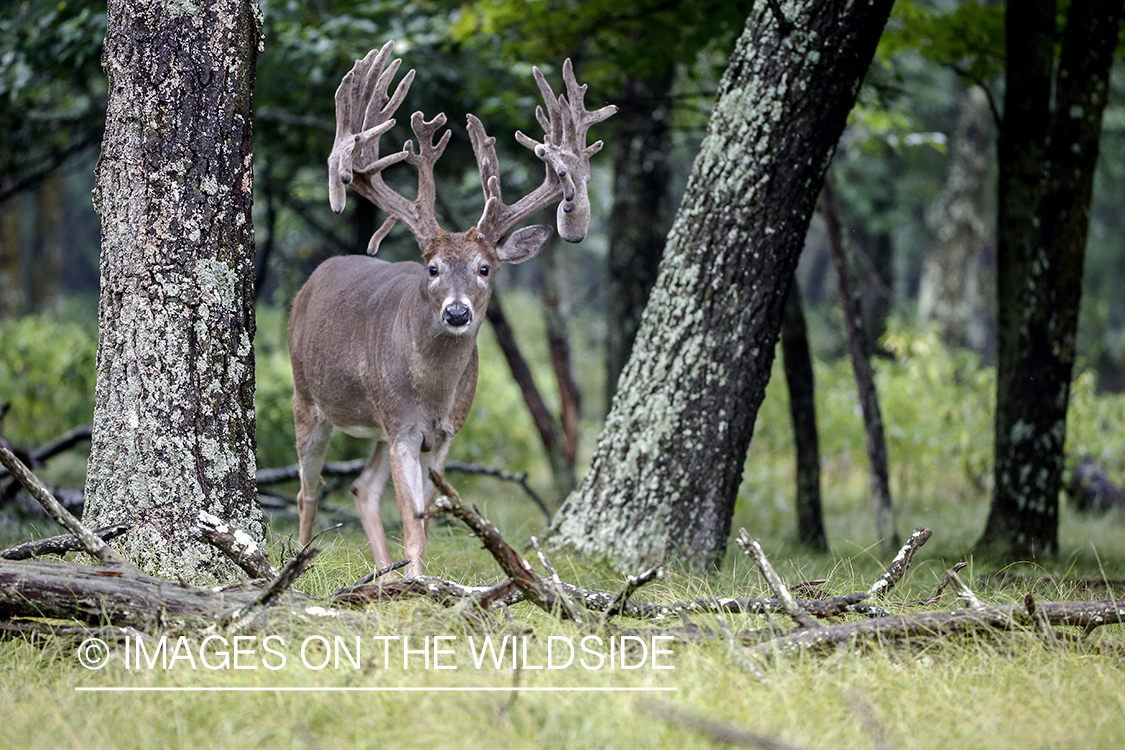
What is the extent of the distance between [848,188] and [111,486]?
1709cm

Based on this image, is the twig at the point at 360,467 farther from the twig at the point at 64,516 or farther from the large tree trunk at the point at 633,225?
the twig at the point at 64,516

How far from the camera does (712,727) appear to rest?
8.97ft

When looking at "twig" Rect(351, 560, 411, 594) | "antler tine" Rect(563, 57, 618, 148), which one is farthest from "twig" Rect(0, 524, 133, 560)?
"antler tine" Rect(563, 57, 618, 148)

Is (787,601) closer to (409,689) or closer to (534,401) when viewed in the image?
(409,689)

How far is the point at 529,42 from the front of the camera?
8.09 metres

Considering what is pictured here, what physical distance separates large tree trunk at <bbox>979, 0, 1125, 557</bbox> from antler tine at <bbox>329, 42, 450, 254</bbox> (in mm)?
3716

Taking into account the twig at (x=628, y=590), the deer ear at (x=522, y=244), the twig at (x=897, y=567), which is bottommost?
the twig at (x=897, y=567)

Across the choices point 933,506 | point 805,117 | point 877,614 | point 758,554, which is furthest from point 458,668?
point 933,506

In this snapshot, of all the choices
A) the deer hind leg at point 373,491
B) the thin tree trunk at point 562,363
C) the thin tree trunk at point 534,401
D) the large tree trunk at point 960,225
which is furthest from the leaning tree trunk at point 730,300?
the large tree trunk at point 960,225

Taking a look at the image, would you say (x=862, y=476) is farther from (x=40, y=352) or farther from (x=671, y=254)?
(x=40, y=352)

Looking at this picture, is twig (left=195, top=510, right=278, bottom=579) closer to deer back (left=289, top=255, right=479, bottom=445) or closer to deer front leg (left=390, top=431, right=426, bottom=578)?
deer front leg (left=390, top=431, right=426, bottom=578)

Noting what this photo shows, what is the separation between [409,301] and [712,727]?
320 centimetres

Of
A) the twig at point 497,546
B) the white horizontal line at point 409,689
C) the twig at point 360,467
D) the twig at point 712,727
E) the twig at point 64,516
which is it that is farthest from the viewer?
the twig at point 360,467

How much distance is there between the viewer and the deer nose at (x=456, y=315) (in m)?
4.97
